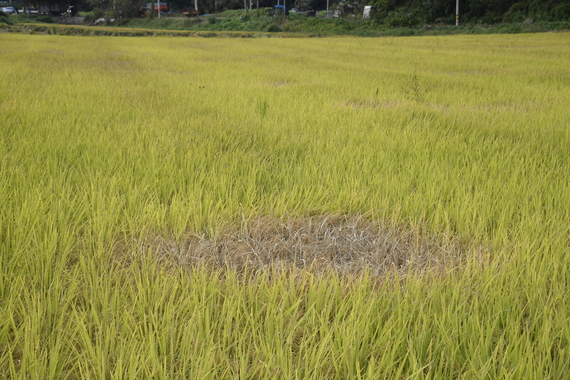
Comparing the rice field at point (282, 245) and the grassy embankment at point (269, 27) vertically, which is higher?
the grassy embankment at point (269, 27)

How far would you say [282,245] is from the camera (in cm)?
131

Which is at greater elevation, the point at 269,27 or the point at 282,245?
the point at 269,27

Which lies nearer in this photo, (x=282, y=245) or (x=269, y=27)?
(x=282, y=245)

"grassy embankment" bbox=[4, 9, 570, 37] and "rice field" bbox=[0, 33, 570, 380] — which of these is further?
"grassy embankment" bbox=[4, 9, 570, 37]

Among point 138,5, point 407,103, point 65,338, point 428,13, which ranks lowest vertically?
point 65,338

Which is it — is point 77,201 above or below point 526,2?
below

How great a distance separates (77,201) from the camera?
5.09 ft

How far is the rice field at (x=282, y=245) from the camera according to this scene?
2.55 feet

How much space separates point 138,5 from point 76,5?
955 cm

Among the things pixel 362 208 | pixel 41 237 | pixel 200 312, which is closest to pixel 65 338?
pixel 200 312

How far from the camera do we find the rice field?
777mm

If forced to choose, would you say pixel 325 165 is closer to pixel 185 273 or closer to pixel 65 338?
pixel 185 273

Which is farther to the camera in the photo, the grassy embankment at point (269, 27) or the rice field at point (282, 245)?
the grassy embankment at point (269, 27)

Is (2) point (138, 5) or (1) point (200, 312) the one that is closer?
(1) point (200, 312)
